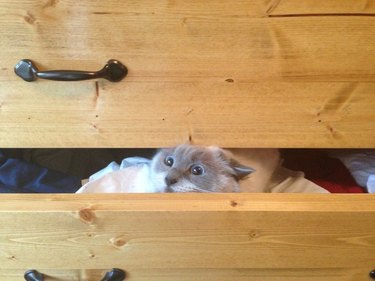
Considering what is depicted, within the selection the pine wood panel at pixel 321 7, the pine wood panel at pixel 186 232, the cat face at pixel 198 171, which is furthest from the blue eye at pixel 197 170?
the pine wood panel at pixel 321 7

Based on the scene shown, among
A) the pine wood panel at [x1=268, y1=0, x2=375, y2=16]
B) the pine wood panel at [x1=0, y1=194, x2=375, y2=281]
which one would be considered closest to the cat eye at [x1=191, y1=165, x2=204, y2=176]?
the pine wood panel at [x1=0, y1=194, x2=375, y2=281]

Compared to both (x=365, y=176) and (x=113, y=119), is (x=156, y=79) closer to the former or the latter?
(x=113, y=119)

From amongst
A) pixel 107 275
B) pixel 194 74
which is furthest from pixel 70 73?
pixel 107 275

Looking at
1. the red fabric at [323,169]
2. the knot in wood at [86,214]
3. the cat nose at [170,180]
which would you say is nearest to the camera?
the knot in wood at [86,214]

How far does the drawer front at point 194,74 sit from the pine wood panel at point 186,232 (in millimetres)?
113

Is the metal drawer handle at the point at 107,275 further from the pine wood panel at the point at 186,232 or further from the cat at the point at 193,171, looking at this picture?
the cat at the point at 193,171

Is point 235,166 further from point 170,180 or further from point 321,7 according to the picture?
point 321,7

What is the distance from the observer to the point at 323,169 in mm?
772

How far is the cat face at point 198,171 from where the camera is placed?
0.62m

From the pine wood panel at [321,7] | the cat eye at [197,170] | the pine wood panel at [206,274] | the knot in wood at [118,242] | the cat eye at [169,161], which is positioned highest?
the pine wood panel at [321,7]

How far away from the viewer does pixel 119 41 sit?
51cm

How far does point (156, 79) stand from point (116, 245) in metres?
0.22

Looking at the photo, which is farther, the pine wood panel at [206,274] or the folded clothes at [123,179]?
the folded clothes at [123,179]

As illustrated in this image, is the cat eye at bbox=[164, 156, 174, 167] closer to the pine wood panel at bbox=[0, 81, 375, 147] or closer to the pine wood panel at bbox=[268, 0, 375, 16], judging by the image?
the pine wood panel at bbox=[0, 81, 375, 147]
